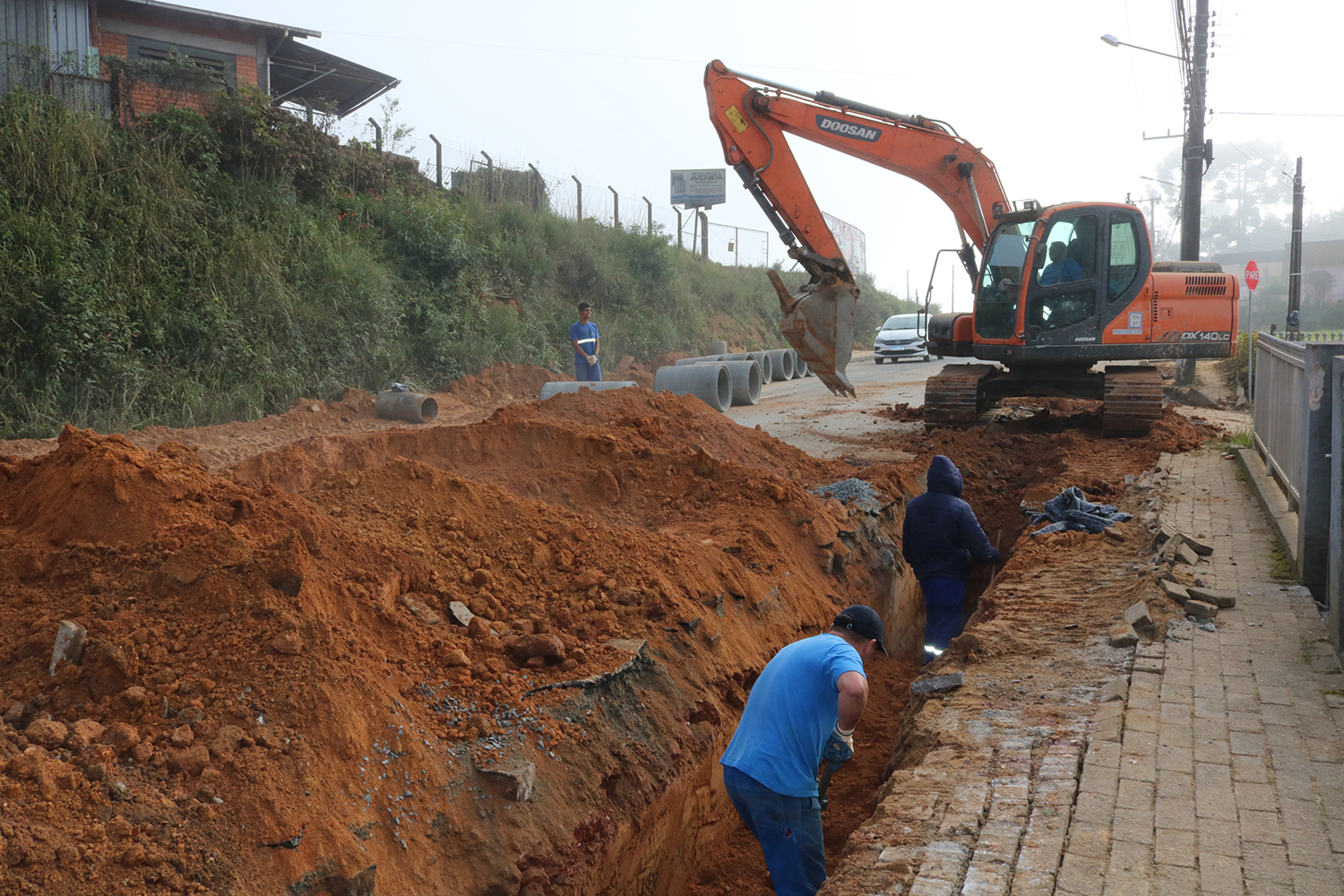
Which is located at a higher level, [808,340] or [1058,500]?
[808,340]

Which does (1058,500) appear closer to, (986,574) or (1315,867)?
(986,574)

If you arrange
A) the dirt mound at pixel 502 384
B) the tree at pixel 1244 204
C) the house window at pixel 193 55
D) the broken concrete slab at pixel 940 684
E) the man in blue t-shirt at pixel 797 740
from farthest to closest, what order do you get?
the tree at pixel 1244 204
the house window at pixel 193 55
the dirt mound at pixel 502 384
the broken concrete slab at pixel 940 684
the man in blue t-shirt at pixel 797 740

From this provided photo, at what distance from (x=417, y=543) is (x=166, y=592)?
1.42 meters

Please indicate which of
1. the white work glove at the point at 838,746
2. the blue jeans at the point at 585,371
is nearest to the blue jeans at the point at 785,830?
the white work glove at the point at 838,746

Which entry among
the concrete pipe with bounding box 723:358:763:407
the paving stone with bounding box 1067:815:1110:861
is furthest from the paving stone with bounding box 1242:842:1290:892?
the concrete pipe with bounding box 723:358:763:407

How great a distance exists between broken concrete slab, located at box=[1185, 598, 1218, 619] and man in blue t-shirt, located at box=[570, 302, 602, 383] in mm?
10191

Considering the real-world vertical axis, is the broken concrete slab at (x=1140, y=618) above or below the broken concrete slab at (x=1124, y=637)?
above

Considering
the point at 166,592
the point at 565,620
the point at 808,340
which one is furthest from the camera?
the point at 808,340

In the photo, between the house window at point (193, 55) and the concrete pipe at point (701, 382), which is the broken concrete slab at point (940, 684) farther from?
the house window at point (193, 55)

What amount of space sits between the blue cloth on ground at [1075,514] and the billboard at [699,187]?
33.1 m

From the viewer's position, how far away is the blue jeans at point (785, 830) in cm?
398

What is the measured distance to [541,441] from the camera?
8.35m

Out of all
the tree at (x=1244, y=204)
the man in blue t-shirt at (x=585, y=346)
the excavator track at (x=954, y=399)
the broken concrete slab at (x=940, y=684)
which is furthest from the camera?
the tree at (x=1244, y=204)

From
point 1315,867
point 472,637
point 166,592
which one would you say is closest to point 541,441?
point 472,637
